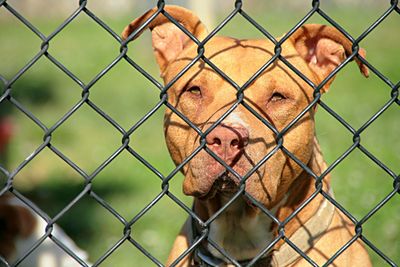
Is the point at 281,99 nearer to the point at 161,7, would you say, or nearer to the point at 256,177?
the point at 256,177

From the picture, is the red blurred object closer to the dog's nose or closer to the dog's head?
the dog's head

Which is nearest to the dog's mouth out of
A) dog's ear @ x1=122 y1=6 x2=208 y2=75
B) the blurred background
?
dog's ear @ x1=122 y1=6 x2=208 y2=75

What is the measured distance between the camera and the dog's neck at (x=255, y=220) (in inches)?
143

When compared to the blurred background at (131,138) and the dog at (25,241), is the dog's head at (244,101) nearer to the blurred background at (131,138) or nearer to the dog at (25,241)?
the dog at (25,241)

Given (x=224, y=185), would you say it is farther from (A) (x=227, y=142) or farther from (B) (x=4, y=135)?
(B) (x=4, y=135)

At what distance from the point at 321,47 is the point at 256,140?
0.67 metres

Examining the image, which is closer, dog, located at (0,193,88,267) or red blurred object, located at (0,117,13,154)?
dog, located at (0,193,88,267)

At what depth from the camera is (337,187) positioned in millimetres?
6562

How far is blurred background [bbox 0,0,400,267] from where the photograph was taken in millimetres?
6129

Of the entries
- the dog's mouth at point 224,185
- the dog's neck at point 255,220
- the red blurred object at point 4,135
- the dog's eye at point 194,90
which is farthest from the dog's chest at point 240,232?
the red blurred object at point 4,135

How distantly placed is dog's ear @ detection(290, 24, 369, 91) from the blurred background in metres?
1.88

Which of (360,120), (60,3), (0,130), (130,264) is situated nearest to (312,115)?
(130,264)

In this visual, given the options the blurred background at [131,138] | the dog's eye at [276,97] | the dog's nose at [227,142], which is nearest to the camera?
the dog's nose at [227,142]

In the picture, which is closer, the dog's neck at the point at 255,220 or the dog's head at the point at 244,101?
the dog's head at the point at 244,101
